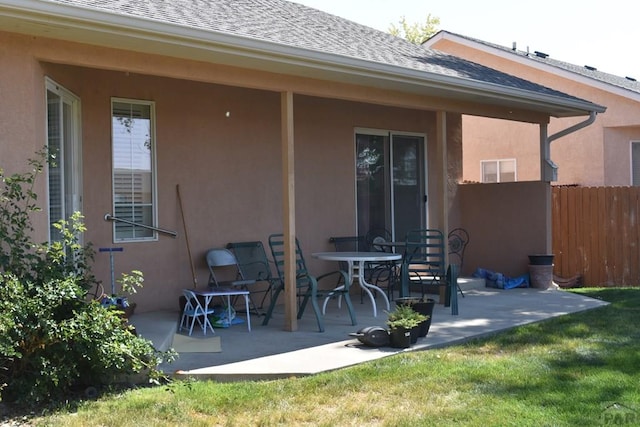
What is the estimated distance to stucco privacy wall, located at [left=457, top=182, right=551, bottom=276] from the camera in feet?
38.0

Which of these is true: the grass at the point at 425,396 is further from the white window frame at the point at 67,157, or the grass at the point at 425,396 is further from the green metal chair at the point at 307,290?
the white window frame at the point at 67,157

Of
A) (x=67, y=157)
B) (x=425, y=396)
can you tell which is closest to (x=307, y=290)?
(x=67, y=157)

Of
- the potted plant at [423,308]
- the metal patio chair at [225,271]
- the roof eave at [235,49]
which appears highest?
the roof eave at [235,49]

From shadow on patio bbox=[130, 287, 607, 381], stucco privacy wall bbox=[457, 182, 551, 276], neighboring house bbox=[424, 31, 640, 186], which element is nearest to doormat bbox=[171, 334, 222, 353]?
shadow on patio bbox=[130, 287, 607, 381]

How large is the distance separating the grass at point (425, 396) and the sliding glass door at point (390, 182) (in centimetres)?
440

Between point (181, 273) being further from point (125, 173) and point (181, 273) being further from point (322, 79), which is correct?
point (322, 79)

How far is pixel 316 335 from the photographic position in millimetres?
7090

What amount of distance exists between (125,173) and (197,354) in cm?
258

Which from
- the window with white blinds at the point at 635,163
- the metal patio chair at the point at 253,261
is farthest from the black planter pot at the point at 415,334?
the window with white blinds at the point at 635,163

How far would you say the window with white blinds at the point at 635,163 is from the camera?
16.5m

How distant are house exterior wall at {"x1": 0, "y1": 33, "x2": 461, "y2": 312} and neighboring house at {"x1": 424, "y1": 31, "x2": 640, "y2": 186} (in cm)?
752

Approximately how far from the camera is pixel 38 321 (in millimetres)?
4840

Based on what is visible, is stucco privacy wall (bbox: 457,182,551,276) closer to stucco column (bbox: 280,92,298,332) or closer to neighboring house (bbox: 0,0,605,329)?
neighboring house (bbox: 0,0,605,329)

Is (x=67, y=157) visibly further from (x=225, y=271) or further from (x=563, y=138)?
(x=563, y=138)
